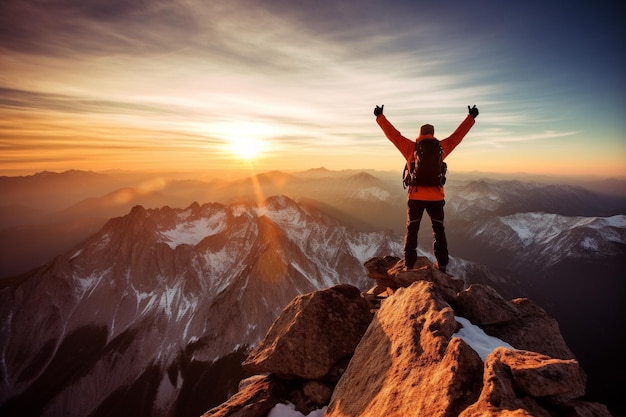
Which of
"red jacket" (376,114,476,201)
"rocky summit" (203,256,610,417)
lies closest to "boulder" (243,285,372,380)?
"rocky summit" (203,256,610,417)

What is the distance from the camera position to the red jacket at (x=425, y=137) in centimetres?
1134

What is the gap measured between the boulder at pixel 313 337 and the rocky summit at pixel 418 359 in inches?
1.6

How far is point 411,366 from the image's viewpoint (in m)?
7.41

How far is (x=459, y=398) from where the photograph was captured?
589 centimetres

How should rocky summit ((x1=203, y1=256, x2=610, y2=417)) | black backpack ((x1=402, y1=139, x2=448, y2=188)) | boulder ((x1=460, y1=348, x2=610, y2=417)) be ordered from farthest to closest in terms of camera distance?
black backpack ((x1=402, y1=139, x2=448, y2=188)), rocky summit ((x1=203, y1=256, x2=610, y2=417)), boulder ((x1=460, y1=348, x2=610, y2=417))

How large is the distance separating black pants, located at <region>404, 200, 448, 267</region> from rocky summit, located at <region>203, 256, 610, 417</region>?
0.99 meters

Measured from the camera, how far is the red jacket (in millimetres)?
11336

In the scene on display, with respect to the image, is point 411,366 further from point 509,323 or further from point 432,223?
point 432,223

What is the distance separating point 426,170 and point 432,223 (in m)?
2.68

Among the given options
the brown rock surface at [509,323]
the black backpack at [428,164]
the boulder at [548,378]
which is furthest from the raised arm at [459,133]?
the boulder at [548,378]

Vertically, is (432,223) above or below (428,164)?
below

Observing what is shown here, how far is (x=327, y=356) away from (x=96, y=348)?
23866 centimetres

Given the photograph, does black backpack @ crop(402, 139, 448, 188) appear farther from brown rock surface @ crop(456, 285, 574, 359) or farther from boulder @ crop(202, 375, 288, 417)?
boulder @ crop(202, 375, 288, 417)

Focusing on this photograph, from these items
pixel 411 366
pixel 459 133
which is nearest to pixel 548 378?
pixel 411 366
